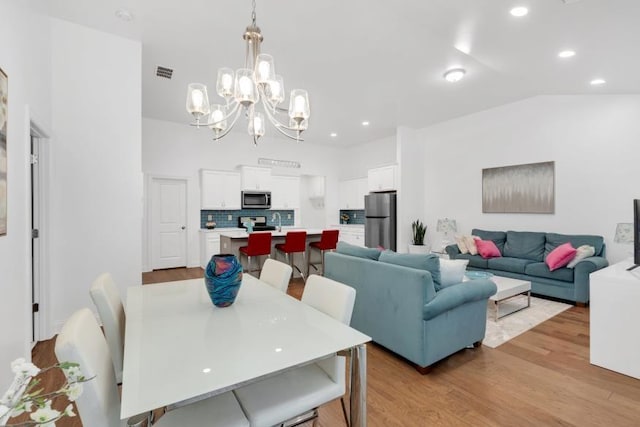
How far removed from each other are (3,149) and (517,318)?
467 cm

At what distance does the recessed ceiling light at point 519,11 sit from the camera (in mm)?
2499

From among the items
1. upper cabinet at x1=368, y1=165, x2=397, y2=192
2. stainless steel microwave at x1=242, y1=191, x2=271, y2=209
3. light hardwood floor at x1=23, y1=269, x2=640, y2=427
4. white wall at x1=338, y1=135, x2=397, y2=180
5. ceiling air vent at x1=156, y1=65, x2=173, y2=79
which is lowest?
Result: light hardwood floor at x1=23, y1=269, x2=640, y2=427

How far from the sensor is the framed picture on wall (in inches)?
68.9

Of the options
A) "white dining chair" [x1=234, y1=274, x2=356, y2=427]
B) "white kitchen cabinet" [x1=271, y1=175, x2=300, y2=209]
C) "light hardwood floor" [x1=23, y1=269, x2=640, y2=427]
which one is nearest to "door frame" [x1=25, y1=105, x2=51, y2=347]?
"light hardwood floor" [x1=23, y1=269, x2=640, y2=427]

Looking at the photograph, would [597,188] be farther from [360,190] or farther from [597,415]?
[360,190]

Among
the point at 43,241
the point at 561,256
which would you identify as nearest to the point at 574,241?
the point at 561,256

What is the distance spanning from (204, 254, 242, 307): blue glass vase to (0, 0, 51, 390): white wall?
4.17ft

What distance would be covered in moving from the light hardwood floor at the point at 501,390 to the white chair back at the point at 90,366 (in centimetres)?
104

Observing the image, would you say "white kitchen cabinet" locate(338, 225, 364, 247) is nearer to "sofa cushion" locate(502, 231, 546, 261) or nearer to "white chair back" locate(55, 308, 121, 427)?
"sofa cushion" locate(502, 231, 546, 261)

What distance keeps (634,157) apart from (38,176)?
22.4 feet

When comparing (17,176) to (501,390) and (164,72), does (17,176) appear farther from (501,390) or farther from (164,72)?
(501,390)

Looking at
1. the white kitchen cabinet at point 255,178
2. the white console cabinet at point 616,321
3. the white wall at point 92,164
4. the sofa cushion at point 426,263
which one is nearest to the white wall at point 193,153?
the white kitchen cabinet at point 255,178

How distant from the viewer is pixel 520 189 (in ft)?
16.5

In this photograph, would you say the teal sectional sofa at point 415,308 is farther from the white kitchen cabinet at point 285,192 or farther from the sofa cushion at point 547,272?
the white kitchen cabinet at point 285,192
